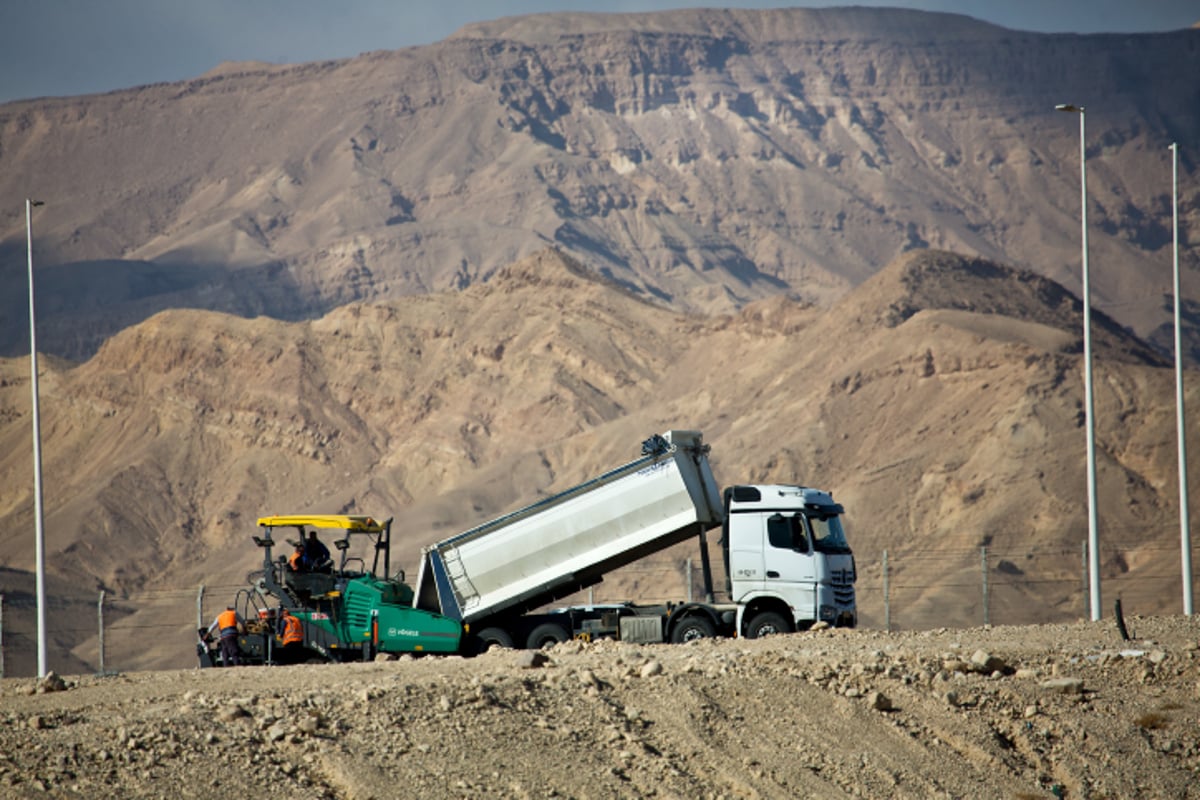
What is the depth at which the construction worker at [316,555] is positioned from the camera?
2159 centimetres

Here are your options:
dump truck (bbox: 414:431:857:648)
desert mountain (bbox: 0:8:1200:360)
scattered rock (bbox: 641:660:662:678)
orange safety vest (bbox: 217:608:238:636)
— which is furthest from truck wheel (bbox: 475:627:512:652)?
desert mountain (bbox: 0:8:1200:360)

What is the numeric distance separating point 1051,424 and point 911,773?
38175 millimetres

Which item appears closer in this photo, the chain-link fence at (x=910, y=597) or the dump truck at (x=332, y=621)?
the dump truck at (x=332, y=621)

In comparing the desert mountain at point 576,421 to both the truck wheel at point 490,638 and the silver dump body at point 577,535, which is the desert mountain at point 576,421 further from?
the truck wheel at point 490,638

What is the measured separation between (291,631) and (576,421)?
47.4m

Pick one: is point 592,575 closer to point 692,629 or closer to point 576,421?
point 692,629

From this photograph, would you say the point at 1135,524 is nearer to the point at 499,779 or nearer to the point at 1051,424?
the point at 1051,424

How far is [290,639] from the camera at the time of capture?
20844 mm

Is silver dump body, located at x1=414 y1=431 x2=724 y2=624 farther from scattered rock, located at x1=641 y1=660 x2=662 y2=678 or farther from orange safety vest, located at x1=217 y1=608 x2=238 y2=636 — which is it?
scattered rock, located at x1=641 y1=660 x2=662 y2=678

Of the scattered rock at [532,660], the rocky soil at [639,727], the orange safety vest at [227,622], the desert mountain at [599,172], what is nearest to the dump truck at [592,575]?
the orange safety vest at [227,622]

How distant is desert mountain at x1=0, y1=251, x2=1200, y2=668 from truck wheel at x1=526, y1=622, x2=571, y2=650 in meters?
21.1

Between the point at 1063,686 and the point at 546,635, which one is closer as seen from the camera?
the point at 1063,686

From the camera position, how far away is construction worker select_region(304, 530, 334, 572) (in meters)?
21.6

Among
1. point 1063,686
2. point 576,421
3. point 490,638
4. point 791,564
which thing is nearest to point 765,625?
point 791,564
